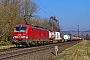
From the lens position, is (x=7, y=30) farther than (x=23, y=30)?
Yes

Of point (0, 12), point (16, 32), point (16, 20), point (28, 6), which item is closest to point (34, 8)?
point (28, 6)

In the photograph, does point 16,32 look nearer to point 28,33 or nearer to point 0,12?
point 28,33

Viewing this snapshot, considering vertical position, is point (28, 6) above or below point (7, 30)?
above

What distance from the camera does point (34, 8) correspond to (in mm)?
80750

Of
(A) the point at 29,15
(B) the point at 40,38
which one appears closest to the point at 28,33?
(B) the point at 40,38

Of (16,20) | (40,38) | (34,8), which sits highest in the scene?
(34,8)

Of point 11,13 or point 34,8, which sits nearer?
point 11,13

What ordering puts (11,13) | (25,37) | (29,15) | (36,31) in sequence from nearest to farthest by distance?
(25,37) < (36,31) < (11,13) < (29,15)

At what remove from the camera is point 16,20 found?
52156mm

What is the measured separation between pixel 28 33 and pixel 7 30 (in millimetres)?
10200

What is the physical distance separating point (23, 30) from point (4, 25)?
344 inches

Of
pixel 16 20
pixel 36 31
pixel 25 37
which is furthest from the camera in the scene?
pixel 16 20

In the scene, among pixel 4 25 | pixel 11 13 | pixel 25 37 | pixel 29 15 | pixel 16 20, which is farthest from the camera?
pixel 29 15

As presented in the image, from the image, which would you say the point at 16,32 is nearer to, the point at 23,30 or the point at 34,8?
the point at 23,30
